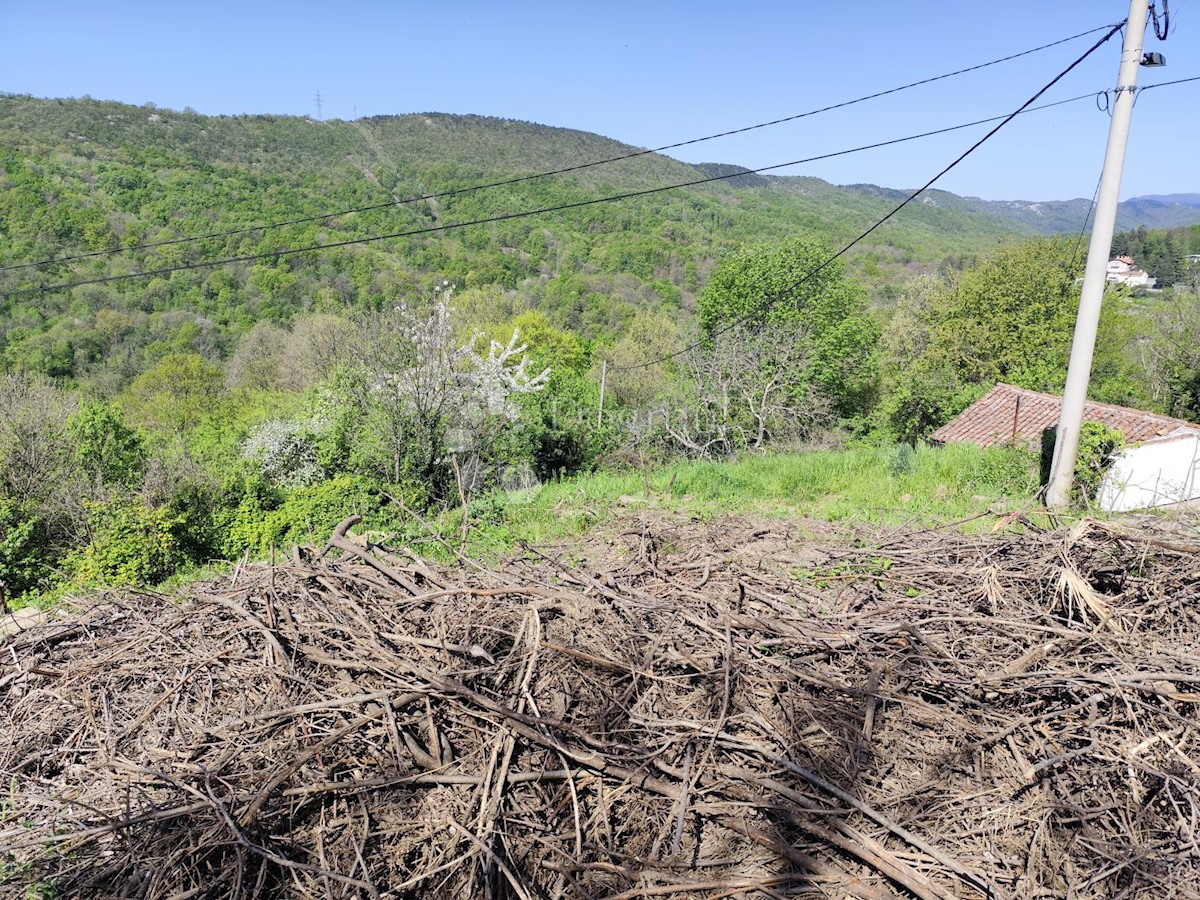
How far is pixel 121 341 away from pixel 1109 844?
147 feet

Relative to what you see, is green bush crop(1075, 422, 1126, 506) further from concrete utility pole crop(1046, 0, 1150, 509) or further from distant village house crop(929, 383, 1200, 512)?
concrete utility pole crop(1046, 0, 1150, 509)

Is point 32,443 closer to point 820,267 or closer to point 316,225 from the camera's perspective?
point 820,267

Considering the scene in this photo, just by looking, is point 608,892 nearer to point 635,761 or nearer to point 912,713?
point 635,761

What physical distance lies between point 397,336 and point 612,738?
33.6 ft

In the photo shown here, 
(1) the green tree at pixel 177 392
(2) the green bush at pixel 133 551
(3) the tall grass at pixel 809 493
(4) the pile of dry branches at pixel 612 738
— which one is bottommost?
(1) the green tree at pixel 177 392

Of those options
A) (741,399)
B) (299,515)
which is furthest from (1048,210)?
(299,515)

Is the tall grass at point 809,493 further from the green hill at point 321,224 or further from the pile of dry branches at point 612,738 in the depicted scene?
the green hill at point 321,224

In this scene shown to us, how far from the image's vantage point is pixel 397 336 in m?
12.1

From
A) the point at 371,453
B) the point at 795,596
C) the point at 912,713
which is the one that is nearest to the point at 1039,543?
the point at 795,596

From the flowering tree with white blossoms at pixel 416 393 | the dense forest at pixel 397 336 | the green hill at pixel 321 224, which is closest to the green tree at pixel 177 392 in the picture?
the dense forest at pixel 397 336

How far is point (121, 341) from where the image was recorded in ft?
121

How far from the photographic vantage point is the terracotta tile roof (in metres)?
13.0

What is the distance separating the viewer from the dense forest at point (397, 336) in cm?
1184

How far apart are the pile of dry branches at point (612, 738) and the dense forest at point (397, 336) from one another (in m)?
2.33
